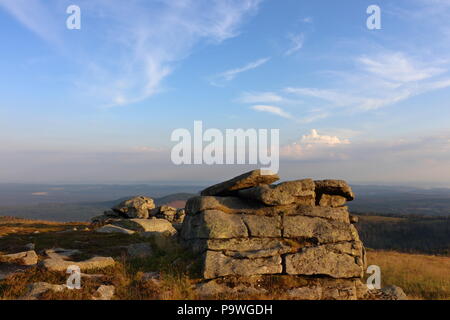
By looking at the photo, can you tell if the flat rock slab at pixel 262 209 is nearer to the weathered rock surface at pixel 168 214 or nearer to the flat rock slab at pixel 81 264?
the flat rock slab at pixel 81 264

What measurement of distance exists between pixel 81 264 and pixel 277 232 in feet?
34.5

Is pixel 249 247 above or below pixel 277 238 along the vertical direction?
below

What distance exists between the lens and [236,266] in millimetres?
14891

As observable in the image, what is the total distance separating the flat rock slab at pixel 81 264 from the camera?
15.9 meters

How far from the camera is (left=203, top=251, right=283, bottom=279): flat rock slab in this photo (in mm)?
14609

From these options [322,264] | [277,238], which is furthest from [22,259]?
[322,264]

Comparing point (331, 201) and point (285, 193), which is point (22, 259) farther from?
point (331, 201)

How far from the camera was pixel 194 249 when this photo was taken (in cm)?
1762

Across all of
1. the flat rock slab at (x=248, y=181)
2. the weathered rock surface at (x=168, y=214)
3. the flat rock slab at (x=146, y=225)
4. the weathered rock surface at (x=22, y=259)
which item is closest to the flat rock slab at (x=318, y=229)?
the flat rock slab at (x=248, y=181)

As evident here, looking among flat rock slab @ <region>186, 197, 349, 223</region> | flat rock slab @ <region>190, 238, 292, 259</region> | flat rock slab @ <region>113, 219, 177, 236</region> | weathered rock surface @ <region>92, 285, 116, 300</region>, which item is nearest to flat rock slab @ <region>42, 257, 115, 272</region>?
weathered rock surface @ <region>92, 285, 116, 300</region>

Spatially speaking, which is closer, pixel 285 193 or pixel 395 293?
pixel 395 293
